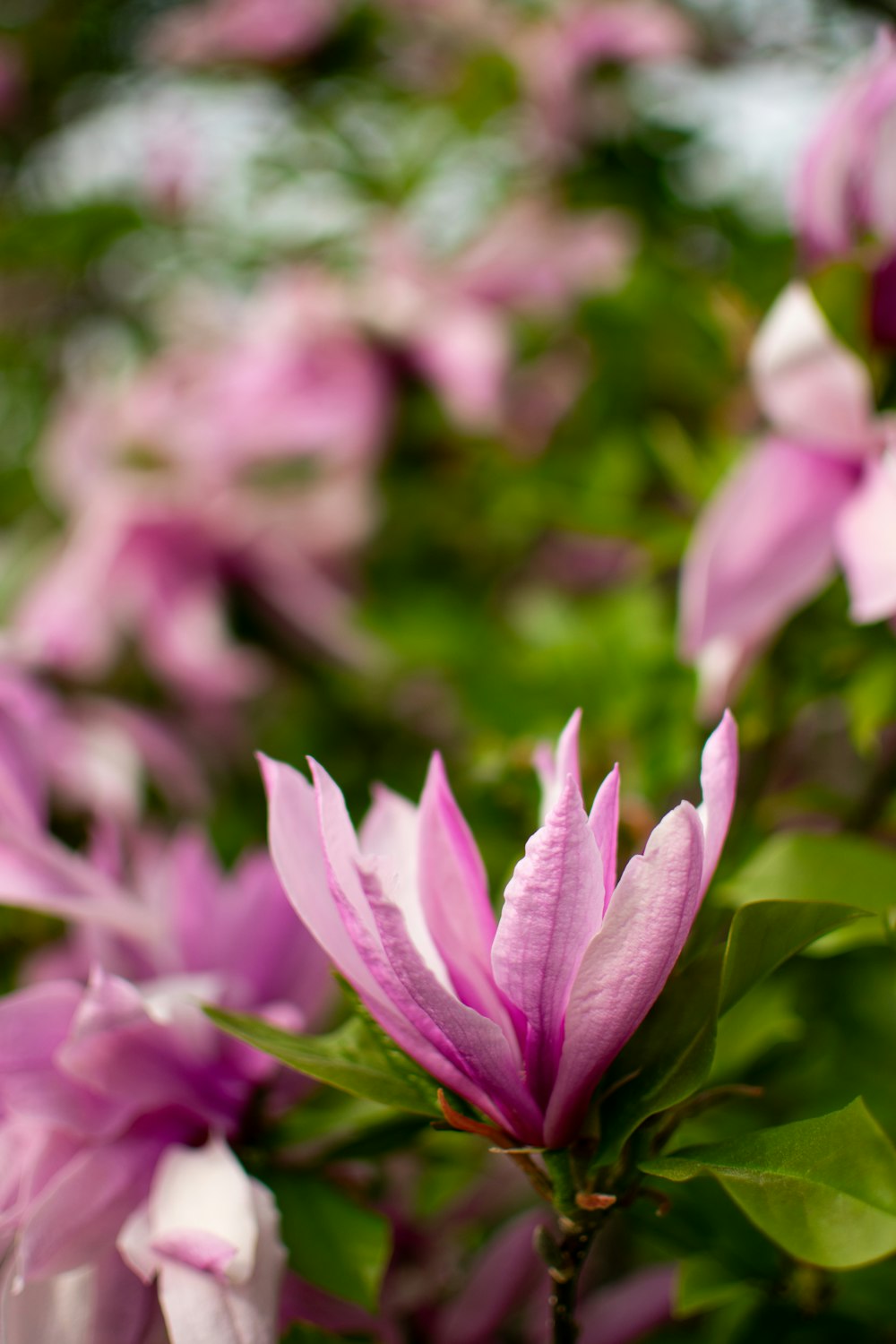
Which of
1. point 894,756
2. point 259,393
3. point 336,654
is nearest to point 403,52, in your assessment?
point 259,393

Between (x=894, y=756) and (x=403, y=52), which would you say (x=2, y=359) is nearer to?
(x=403, y=52)

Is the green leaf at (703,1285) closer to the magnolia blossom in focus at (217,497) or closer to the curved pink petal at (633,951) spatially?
the curved pink petal at (633,951)

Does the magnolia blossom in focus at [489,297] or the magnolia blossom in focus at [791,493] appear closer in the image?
the magnolia blossom in focus at [791,493]

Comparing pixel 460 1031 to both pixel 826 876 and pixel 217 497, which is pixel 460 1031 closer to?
pixel 826 876

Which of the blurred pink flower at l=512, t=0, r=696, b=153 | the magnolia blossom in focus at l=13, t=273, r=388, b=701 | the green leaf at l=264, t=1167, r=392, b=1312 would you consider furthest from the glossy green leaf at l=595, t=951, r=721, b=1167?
the blurred pink flower at l=512, t=0, r=696, b=153

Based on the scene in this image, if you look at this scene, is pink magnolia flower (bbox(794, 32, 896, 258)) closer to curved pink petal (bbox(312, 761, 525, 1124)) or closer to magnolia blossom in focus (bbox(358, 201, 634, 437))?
curved pink petal (bbox(312, 761, 525, 1124))

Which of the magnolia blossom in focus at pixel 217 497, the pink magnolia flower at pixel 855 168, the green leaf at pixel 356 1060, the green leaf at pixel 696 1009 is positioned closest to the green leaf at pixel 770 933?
the green leaf at pixel 696 1009
